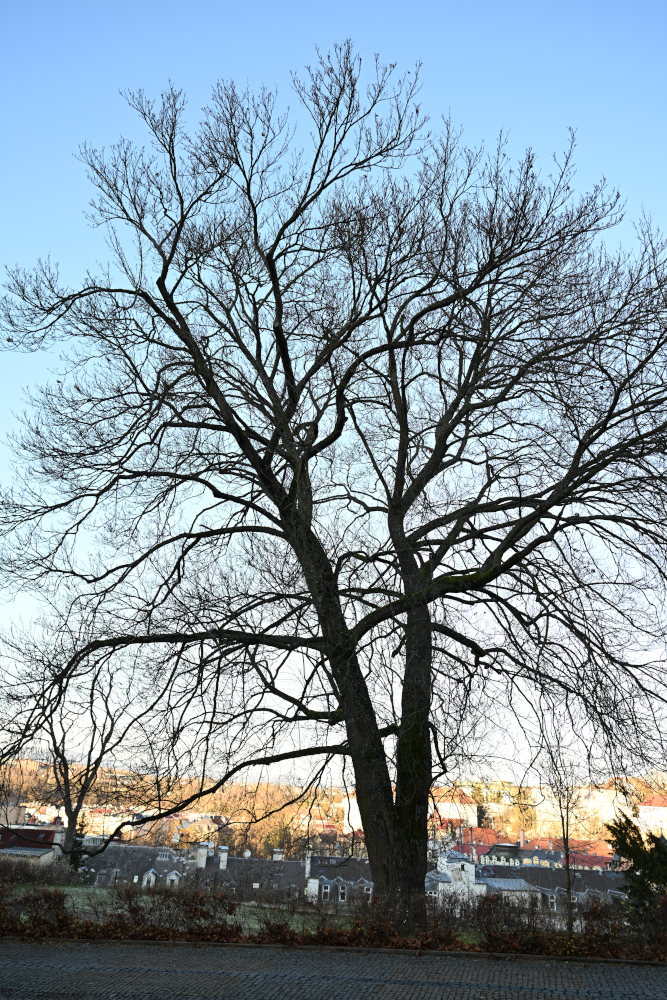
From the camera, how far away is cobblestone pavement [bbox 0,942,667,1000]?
18.1 ft

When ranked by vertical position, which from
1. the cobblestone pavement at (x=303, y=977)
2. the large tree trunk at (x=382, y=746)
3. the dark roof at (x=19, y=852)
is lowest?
the cobblestone pavement at (x=303, y=977)

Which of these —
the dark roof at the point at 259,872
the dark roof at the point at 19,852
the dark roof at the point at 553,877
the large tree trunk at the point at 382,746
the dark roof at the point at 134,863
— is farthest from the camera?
the dark roof at the point at 553,877

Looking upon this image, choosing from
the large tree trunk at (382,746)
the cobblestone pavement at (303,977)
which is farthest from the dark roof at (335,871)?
the cobblestone pavement at (303,977)

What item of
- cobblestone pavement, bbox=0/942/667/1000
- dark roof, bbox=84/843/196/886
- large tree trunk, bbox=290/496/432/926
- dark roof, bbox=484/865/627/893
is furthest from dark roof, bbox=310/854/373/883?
dark roof, bbox=484/865/627/893

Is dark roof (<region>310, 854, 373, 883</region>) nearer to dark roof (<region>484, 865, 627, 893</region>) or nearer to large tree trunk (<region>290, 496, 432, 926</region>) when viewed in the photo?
large tree trunk (<region>290, 496, 432, 926</region>)

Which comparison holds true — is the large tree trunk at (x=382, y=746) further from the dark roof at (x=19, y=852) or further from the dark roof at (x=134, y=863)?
the dark roof at (x=19, y=852)

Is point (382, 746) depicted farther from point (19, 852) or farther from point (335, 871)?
point (19, 852)

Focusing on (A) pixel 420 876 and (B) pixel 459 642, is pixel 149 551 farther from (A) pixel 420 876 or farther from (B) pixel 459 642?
(A) pixel 420 876

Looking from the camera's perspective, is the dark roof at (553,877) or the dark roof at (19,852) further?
the dark roof at (553,877)

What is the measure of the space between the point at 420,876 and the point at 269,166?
9.60m

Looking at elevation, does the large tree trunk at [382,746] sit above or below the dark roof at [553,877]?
above

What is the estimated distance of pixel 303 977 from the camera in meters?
5.97

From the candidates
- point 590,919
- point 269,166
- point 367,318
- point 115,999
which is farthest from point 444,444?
point 115,999

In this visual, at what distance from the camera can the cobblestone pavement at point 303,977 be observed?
18.1ft
